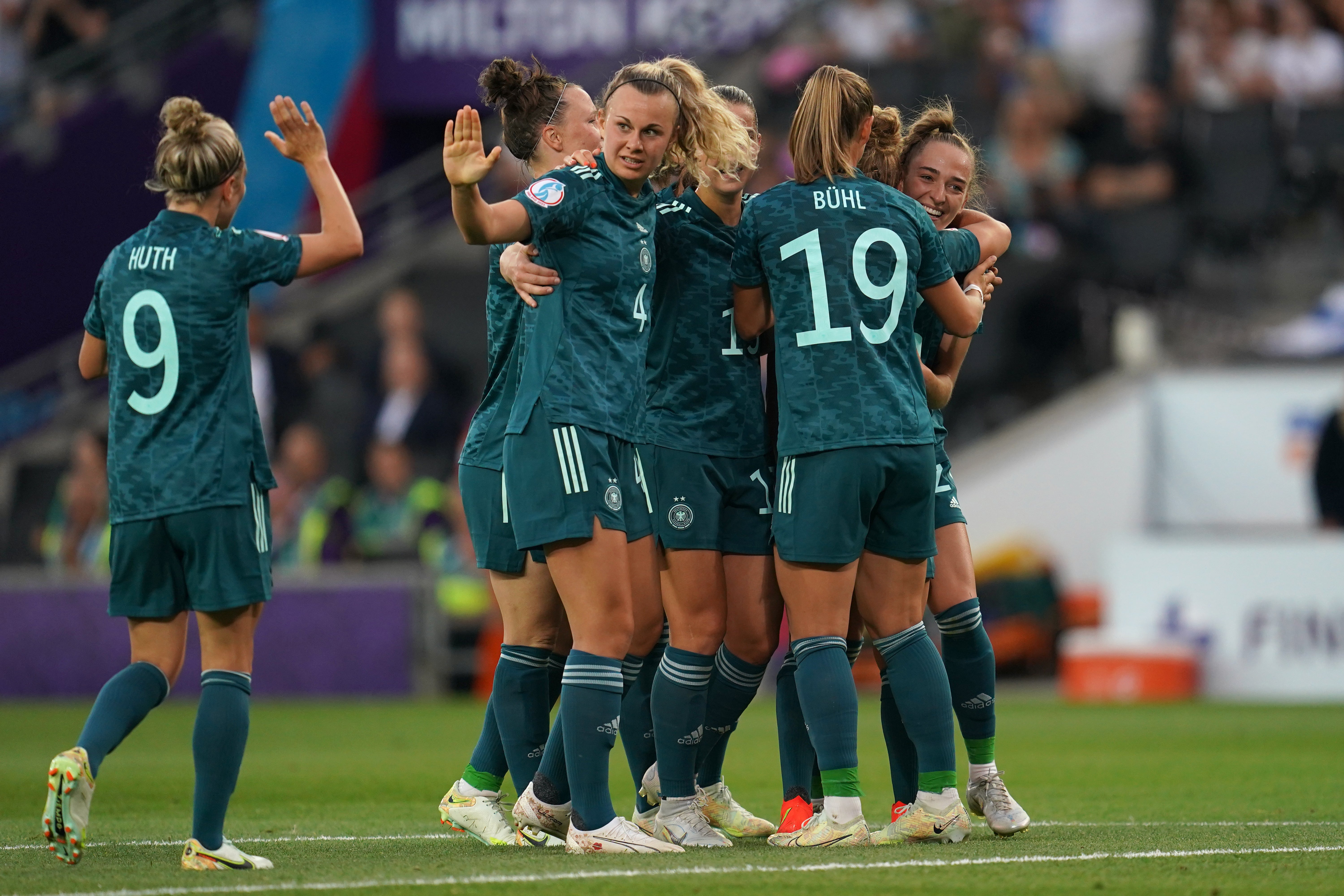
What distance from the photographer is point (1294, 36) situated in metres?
17.7

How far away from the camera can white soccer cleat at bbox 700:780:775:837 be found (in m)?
6.02

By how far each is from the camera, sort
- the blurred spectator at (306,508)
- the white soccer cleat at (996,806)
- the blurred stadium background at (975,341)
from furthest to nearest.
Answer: the blurred spectator at (306,508) → the blurred stadium background at (975,341) → the white soccer cleat at (996,806)

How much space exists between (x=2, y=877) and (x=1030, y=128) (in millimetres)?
13827

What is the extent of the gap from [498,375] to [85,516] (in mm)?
10989

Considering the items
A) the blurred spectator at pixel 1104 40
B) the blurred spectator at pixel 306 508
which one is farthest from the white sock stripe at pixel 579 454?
the blurred spectator at pixel 1104 40

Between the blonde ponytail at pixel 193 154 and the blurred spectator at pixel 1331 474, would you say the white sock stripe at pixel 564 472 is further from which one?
the blurred spectator at pixel 1331 474

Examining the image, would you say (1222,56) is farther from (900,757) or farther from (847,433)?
(847,433)

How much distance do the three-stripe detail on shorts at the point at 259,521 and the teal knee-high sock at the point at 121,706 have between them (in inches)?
19.4

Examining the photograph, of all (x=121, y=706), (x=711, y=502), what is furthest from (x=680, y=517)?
(x=121, y=706)

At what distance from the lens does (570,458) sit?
203 inches

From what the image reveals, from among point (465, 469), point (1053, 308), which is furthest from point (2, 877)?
point (1053, 308)

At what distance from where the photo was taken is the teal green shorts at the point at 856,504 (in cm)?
541

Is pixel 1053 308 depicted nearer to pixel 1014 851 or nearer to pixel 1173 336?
pixel 1173 336

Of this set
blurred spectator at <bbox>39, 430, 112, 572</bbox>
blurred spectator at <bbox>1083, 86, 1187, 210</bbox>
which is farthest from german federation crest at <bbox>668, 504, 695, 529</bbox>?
blurred spectator at <bbox>1083, 86, 1187, 210</bbox>
